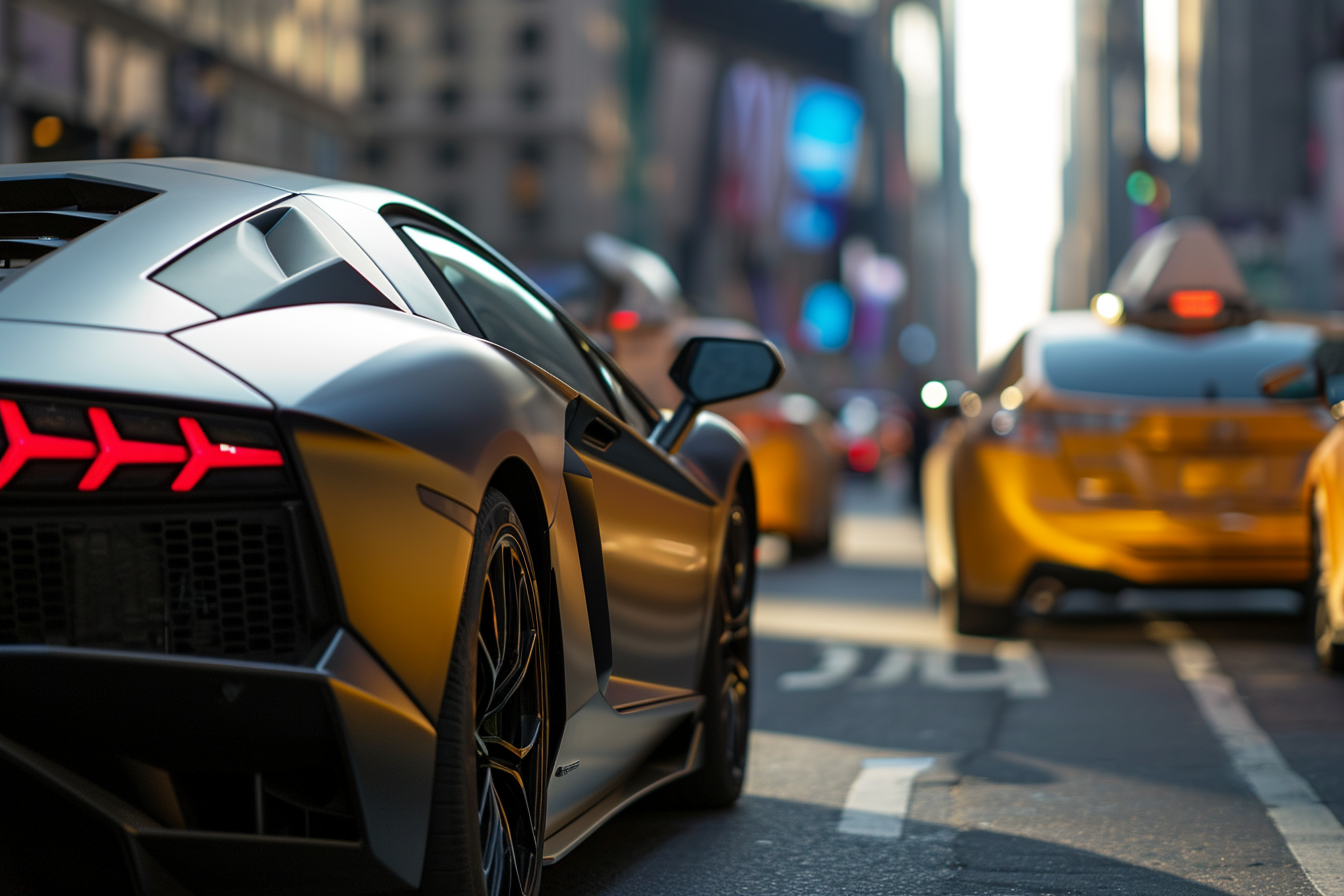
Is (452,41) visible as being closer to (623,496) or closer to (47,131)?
(47,131)

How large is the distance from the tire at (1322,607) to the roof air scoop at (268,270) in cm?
539

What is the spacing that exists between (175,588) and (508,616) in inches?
27.7

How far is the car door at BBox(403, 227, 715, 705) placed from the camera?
3.88 metres

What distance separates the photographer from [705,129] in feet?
392

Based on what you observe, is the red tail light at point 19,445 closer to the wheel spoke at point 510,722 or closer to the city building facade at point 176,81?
the wheel spoke at point 510,722

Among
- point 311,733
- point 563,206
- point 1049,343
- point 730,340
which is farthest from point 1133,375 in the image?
point 563,206

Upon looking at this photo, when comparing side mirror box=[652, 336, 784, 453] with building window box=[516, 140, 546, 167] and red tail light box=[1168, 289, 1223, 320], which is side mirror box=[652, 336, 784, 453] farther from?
building window box=[516, 140, 546, 167]

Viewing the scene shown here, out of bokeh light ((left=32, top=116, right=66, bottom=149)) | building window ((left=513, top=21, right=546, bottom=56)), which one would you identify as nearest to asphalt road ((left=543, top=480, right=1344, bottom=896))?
bokeh light ((left=32, top=116, right=66, bottom=149))

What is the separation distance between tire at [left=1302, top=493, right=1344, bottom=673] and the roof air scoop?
17.7 feet

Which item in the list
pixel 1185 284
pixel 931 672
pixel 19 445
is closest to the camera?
pixel 19 445

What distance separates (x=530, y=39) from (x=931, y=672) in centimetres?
8630

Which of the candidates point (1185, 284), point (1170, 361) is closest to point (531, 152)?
point (1185, 284)

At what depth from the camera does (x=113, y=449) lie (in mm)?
2656

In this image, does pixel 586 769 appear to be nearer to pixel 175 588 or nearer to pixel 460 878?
pixel 460 878
